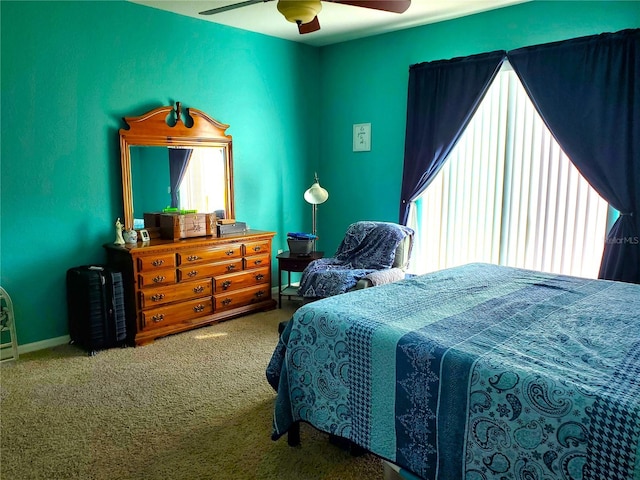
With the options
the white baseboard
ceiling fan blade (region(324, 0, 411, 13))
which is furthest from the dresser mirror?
ceiling fan blade (region(324, 0, 411, 13))

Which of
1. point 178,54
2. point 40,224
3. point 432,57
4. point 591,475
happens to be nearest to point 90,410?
point 40,224

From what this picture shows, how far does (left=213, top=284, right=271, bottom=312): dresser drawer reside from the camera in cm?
402

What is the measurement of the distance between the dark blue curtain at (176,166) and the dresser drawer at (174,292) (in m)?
0.76

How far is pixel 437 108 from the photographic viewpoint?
161 inches

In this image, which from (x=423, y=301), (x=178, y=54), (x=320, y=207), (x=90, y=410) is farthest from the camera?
(x=320, y=207)

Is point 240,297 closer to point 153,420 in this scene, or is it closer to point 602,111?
point 153,420

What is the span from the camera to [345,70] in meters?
4.86

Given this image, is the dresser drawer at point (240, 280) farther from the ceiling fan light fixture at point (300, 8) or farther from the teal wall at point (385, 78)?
the ceiling fan light fixture at point (300, 8)

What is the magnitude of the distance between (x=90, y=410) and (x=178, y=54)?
115 inches

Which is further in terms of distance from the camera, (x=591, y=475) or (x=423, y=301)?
(x=423, y=301)

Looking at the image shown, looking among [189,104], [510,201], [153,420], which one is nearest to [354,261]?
[510,201]

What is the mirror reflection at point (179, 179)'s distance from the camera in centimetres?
385

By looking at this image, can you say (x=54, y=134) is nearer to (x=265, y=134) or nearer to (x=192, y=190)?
(x=192, y=190)

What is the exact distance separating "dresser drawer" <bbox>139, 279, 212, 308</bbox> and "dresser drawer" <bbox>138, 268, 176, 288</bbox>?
0.14 ft
